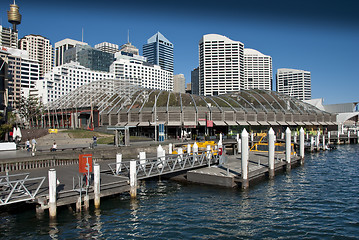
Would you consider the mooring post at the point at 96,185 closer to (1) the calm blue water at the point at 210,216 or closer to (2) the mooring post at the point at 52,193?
(1) the calm blue water at the point at 210,216

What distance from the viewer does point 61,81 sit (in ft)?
586

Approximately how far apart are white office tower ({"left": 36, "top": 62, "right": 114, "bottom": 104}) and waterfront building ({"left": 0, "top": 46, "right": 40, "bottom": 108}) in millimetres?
8051

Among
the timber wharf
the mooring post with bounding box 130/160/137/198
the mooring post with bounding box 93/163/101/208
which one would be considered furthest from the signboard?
the mooring post with bounding box 130/160/137/198

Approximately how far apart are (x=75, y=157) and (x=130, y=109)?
115ft

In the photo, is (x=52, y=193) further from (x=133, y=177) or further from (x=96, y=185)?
(x=133, y=177)

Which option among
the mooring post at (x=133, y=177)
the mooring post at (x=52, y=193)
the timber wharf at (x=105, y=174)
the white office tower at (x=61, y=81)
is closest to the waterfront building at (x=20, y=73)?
the white office tower at (x=61, y=81)

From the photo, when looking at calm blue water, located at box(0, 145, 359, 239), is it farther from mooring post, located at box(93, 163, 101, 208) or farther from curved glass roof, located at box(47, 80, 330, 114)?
curved glass roof, located at box(47, 80, 330, 114)

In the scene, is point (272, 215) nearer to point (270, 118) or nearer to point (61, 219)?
point (61, 219)

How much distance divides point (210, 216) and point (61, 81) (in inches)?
7021

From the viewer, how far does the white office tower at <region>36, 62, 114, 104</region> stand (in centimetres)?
16912

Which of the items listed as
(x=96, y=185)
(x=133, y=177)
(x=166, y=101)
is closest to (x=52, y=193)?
(x=96, y=185)

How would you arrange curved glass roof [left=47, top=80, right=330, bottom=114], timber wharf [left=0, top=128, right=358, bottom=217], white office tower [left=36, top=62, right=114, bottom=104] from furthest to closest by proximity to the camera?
1. white office tower [left=36, top=62, right=114, bottom=104]
2. curved glass roof [left=47, top=80, right=330, bottom=114]
3. timber wharf [left=0, top=128, right=358, bottom=217]

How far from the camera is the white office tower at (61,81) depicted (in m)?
169

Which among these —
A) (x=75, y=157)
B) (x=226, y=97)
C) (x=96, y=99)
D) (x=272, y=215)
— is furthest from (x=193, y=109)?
(x=272, y=215)
